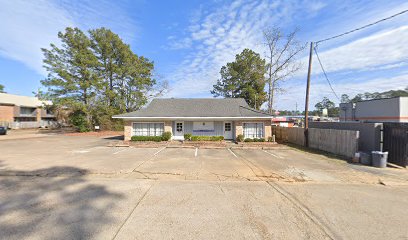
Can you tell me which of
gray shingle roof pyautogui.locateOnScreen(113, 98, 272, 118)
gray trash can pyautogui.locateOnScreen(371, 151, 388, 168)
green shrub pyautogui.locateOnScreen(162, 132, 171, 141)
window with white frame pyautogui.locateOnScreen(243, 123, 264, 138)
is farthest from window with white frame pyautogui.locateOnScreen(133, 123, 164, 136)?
gray trash can pyautogui.locateOnScreen(371, 151, 388, 168)

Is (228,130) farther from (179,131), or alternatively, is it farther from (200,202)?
(200,202)

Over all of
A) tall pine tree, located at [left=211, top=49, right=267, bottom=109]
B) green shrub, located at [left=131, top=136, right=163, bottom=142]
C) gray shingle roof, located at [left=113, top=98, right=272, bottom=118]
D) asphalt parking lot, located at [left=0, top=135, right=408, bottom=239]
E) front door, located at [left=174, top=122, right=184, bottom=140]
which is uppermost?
tall pine tree, located at [left=211, top=49, right=267, bottom=109]

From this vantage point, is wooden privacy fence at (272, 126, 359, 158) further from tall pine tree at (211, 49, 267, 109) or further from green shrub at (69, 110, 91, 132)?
green shrub at (69, 110, 91, 132)

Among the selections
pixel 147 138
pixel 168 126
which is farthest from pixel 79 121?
pixel 168 126

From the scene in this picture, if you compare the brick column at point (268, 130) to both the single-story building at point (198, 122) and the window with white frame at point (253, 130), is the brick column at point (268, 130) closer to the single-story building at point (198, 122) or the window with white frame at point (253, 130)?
the single-story building at point (198, 122)

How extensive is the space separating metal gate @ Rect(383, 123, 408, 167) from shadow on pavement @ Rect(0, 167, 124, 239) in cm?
1330

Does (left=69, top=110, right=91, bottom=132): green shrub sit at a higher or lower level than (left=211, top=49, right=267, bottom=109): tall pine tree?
lower

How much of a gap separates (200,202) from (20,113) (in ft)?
200

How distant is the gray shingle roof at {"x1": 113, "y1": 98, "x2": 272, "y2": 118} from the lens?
1957cm

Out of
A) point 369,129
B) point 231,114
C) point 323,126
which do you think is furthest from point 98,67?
point 369,129

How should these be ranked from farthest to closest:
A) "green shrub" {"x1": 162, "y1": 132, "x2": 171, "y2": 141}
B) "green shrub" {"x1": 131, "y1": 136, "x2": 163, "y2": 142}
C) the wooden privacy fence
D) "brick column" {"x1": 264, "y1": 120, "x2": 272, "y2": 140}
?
"brick column" {"x1": 264, "y1": 120, "x2": 272, "y2": 140} → "green shrub" {"x1": 162, "y1": 132, "x2": 171, "y2": 141} → "green shrub" {"x1": 131, "y1": 136, "x2": 163, "y2": 142} → the wooden privacy fence

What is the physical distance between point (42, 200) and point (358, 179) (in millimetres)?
11090

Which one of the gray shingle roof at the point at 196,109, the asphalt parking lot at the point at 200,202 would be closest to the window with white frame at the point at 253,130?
the gray shingle roof at the point at 196,109

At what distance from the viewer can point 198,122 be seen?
20.4 m
